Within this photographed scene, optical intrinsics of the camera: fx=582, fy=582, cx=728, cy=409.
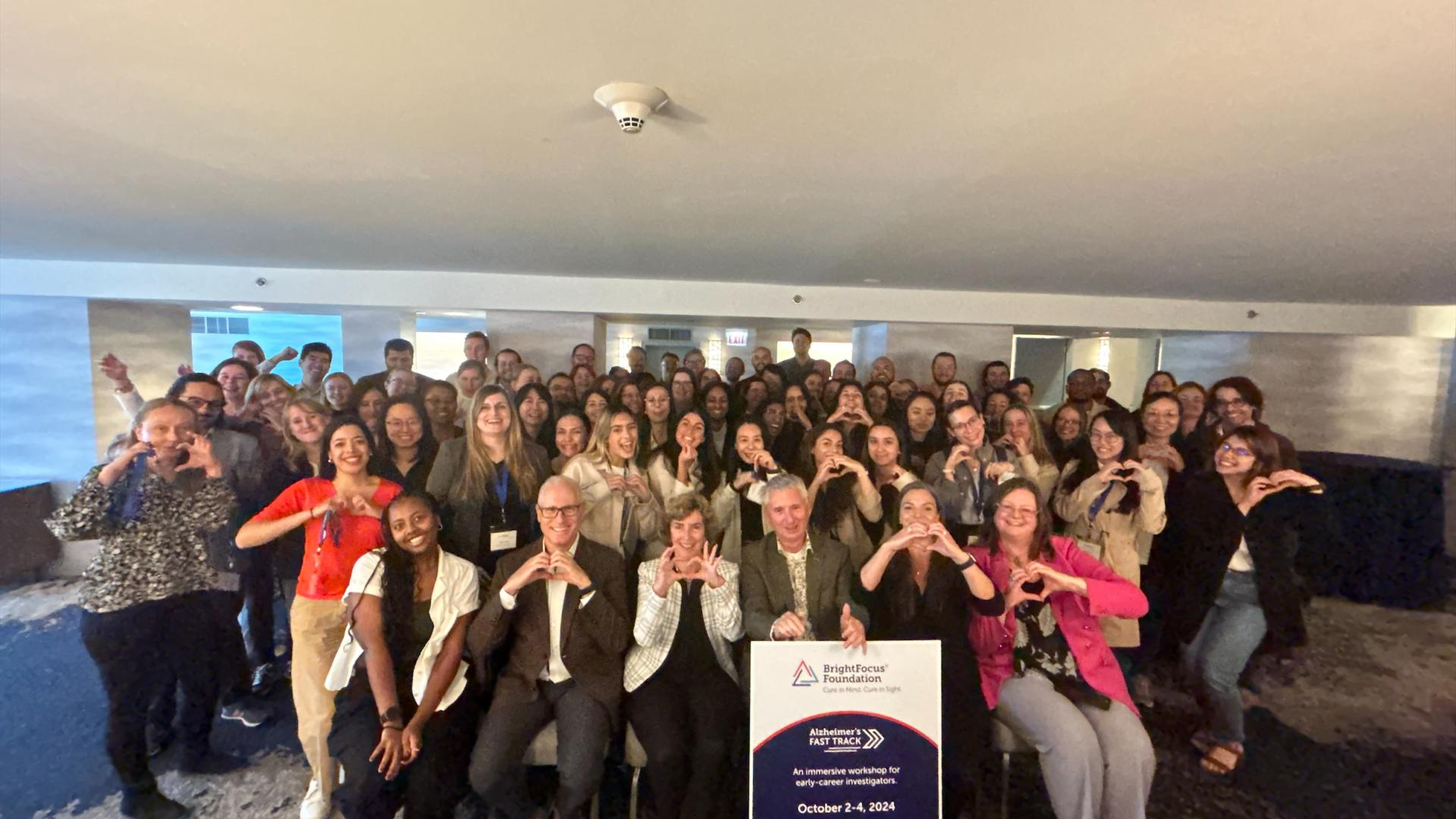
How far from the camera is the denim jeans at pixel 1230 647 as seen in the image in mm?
2717

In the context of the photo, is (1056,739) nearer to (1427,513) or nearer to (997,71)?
(997,71)

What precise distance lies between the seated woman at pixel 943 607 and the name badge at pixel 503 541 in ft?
5.14

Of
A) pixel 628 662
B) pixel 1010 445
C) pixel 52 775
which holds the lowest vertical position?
pixel 52 775

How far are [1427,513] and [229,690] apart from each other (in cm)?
846

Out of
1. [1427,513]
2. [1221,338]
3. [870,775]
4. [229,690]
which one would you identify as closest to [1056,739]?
[870,775]

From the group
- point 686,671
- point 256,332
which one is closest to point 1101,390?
point 686,671

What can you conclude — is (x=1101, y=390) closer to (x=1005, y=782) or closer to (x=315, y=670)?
(x=1005, y=782)

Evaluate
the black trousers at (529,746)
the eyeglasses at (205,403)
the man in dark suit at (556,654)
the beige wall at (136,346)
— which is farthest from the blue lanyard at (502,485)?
the beige wall at (136,346)

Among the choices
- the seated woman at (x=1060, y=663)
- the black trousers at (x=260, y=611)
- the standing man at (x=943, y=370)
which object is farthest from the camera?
the standing man at (x=943, y=370)

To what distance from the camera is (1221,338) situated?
6.92 metres

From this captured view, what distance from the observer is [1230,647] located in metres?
2.74

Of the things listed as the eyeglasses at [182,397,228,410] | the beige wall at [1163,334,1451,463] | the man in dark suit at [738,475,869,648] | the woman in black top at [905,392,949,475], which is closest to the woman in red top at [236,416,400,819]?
the eyeglasses at [182,397,228,410]

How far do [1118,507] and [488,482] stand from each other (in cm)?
321

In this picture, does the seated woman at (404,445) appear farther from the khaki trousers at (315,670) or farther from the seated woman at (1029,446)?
the seated woman at (1029,446)
